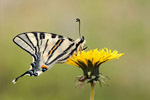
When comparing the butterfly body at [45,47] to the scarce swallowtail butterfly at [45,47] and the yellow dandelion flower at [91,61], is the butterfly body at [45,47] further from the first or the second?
the yellow dandelion flower at [91,61]

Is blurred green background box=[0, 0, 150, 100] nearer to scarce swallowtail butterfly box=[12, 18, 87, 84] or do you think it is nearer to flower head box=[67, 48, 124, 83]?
scarce swallowtail butterfly box=[12, 18, 87, 84]

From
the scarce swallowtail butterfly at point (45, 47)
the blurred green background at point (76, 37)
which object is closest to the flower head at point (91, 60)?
the scarce swallowtail butterfly at point (45, 47)

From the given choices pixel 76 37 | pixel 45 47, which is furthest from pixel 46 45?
pixel 76 37

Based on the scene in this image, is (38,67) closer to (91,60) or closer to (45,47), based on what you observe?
(45,47)

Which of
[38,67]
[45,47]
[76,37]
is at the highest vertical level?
[76,37]

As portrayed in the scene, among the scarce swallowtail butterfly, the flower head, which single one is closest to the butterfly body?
the scarce swallowtail butterfly

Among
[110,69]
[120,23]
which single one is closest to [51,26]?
[120,23]

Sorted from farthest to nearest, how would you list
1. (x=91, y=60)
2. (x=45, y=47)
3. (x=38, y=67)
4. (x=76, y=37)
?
(x=76, y=37) → (x=45, y=47) → (x=38, y=67) → (x=91, y=60)
